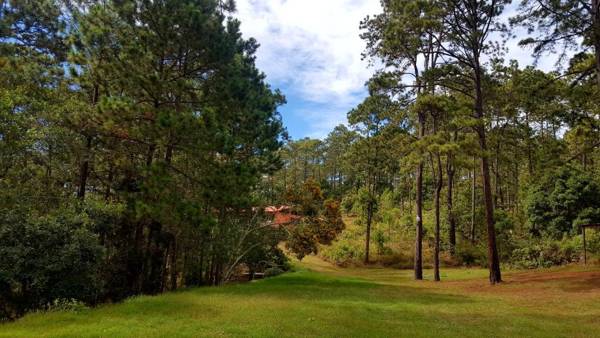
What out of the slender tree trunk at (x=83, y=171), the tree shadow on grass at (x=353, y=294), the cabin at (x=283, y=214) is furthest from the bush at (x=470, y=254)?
the slender tree trunk at (x=83, y=171)

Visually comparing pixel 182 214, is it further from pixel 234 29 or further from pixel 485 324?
pixel 485 324

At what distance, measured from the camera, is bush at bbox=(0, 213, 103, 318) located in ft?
31.8

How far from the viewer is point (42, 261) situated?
990cm

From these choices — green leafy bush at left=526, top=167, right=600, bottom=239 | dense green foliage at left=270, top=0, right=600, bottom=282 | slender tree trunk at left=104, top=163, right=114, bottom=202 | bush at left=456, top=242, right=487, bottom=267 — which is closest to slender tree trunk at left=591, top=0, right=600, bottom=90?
dense green foliage at left=270, top=0, right=600, bottom=282

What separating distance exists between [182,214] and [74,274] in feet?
10.6

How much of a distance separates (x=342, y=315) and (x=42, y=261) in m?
7.08

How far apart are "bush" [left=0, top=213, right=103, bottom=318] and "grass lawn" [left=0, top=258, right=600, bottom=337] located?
120 cm

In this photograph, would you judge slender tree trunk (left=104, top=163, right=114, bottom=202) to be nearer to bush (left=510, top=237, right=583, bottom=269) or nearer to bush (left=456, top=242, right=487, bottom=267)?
bush (left=510, top=237, right=583, bottom=269)

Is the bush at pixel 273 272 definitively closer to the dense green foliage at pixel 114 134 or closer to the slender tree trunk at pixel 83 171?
the dense green foliage at pixel 114 134

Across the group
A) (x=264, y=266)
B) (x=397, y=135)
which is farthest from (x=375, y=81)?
(x=264, y=266)

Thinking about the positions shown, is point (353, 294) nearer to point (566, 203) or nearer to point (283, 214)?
point (283, 214)

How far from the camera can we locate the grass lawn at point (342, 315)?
24.6 ft

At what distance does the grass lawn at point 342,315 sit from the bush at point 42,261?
1204 millimetres

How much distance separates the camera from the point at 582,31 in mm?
13555
